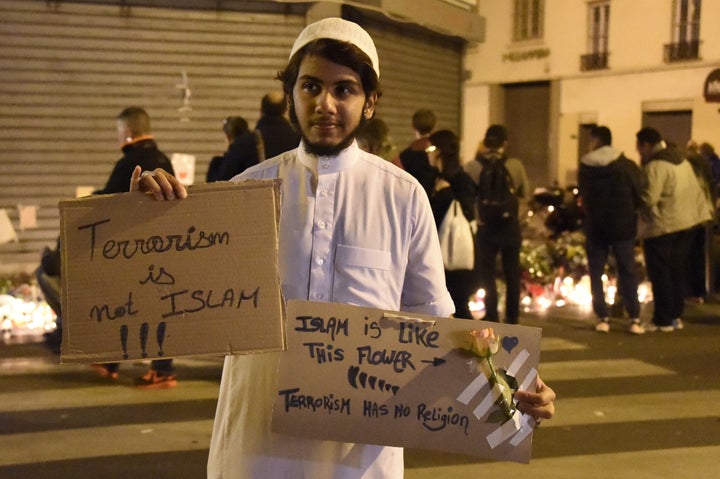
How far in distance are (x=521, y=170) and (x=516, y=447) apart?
7.15m

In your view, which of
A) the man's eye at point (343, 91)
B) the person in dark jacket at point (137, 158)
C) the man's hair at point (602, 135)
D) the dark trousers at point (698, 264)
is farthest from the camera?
the dark trousers at point (698, 264)

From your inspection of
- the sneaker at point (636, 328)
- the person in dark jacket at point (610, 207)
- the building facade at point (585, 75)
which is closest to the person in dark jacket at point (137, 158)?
the person in dark jacket at point (610, 207)

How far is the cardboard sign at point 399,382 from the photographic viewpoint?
88.2 inches

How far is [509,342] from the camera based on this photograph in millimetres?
2252

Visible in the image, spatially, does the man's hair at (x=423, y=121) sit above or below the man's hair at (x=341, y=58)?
below

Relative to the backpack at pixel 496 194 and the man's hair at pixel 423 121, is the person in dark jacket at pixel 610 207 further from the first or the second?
the man's hair at pixel 423 121

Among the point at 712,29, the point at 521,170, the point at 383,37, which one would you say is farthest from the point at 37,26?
the point at 712,29

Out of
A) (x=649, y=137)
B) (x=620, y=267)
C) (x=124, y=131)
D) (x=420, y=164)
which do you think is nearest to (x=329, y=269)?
(x=124, y=131)

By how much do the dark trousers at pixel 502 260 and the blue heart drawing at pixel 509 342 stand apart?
6.36 m

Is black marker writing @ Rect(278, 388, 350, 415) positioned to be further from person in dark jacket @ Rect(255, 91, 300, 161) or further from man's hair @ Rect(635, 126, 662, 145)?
man's hair @ Rect(635, 126, 662, 145)

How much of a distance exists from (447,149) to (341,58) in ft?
17.7

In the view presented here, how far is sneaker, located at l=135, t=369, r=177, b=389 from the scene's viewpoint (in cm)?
697

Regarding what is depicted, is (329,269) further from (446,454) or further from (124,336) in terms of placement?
(446,454)

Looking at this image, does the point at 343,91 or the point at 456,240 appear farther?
the point at 456,240
